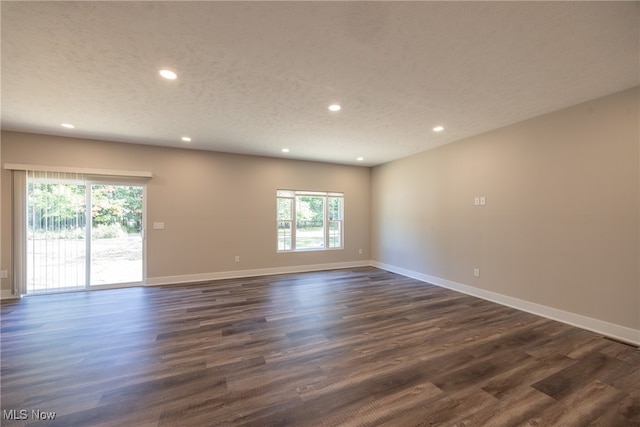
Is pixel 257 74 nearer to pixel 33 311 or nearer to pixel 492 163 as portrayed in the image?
pixel 492 163

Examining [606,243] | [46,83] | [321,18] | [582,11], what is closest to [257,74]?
[321,18]

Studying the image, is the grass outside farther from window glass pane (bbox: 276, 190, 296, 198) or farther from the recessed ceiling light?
the recessed ceiling light

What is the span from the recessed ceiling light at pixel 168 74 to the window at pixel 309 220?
3579 mm

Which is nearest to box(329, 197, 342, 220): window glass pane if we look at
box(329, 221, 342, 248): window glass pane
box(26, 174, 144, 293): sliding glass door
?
box(329, 221, 342, 248): window glass pane

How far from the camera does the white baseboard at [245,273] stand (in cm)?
489

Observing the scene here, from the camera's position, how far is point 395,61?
222cm

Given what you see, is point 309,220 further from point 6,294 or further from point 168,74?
point 6,294

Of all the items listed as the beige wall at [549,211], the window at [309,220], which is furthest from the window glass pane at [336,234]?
the beige wall at [549,211]

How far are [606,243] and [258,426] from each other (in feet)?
13.0

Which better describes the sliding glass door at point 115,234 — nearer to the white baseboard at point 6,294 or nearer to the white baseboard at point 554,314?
the white baseboard at point 6,294

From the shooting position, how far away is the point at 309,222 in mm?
6352

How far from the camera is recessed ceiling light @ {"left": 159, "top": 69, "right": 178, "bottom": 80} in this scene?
7.83ft

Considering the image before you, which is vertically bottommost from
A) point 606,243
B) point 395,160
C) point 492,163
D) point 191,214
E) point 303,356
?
point 303,356

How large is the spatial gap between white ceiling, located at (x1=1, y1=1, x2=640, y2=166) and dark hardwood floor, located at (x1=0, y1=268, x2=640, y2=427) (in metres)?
2.65
